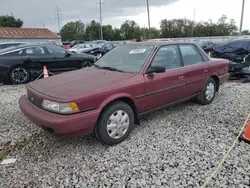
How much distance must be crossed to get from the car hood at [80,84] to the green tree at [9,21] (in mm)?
62239

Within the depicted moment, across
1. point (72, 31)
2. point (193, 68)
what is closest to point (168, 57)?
point (193, 68)

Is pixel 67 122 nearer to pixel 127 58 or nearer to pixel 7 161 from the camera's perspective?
pixel 7 161

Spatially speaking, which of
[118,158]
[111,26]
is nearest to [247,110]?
[118,158]

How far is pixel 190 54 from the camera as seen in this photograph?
14.4ft

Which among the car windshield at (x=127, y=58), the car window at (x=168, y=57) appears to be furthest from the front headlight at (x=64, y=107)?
the car window at (x=168, y=57)

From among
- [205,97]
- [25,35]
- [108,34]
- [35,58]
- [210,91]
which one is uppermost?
[108,34]

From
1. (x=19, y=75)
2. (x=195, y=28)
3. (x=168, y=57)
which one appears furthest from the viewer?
(x=195, y=28)

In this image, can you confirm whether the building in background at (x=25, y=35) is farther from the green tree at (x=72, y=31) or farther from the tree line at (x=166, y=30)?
the green tree at (x=72, y=31)

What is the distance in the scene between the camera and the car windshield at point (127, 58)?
3527 mm

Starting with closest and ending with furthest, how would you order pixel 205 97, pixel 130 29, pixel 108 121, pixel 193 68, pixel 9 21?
pixel 108 121 < pixel 193 68 < pixel 205 97 < pixel 9 21 < pixel 130 29

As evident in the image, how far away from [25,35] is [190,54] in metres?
37.6

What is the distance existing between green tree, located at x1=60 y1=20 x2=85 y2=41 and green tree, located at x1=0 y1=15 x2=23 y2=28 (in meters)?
23.3

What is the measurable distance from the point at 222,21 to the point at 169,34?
1625 centimetres

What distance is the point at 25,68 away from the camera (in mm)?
7359
